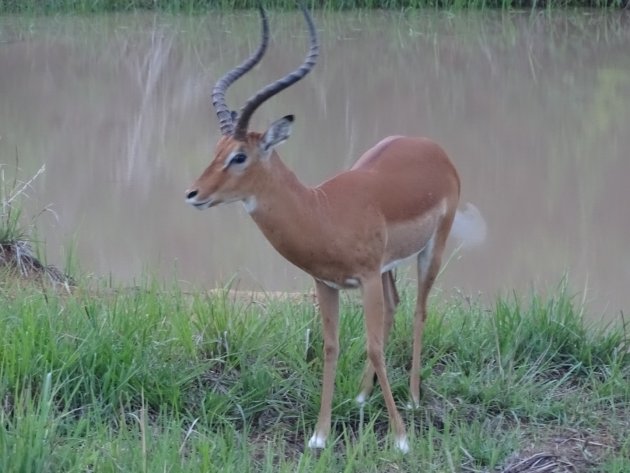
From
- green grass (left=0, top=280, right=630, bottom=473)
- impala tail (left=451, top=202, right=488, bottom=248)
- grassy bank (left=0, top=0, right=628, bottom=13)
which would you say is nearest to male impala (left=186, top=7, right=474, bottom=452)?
green grass (left=0, top=280, right=630, bottom=473)

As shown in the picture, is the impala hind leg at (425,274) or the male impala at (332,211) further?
the impala hind leg at (425,274)

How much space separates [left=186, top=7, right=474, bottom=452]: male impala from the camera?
3980mm

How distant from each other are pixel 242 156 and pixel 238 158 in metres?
0.02

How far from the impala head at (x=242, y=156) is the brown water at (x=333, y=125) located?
1.87 meters

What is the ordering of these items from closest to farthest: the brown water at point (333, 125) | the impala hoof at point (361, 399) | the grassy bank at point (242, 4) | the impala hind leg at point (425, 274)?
1. the impala hoof at point (361, 399)
2. the impala hind leg at point (425, 274)
3. the brown water at point (333, 125)
4. the grassy bank at point (242, 4)

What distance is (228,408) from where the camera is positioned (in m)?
4.35

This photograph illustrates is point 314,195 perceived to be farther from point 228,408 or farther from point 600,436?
point 600,436

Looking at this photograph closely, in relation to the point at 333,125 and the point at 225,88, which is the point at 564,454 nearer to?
the point at 225,88

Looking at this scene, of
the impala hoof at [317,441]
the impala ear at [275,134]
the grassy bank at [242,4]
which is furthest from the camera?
the grassy bank at [242,4]

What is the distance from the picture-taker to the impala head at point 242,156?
389 cm

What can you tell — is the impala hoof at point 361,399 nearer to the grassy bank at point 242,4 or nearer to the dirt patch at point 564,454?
the dirt patch at point 564,454

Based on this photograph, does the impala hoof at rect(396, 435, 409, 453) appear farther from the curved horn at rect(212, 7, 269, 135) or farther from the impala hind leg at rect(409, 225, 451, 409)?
the curved horn at rect(212, 7, 269, 135)

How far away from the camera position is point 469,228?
798 centimetres

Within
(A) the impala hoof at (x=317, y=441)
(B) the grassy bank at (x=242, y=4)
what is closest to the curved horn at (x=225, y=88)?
(A) the impala hoof at (x=317, y=441)
